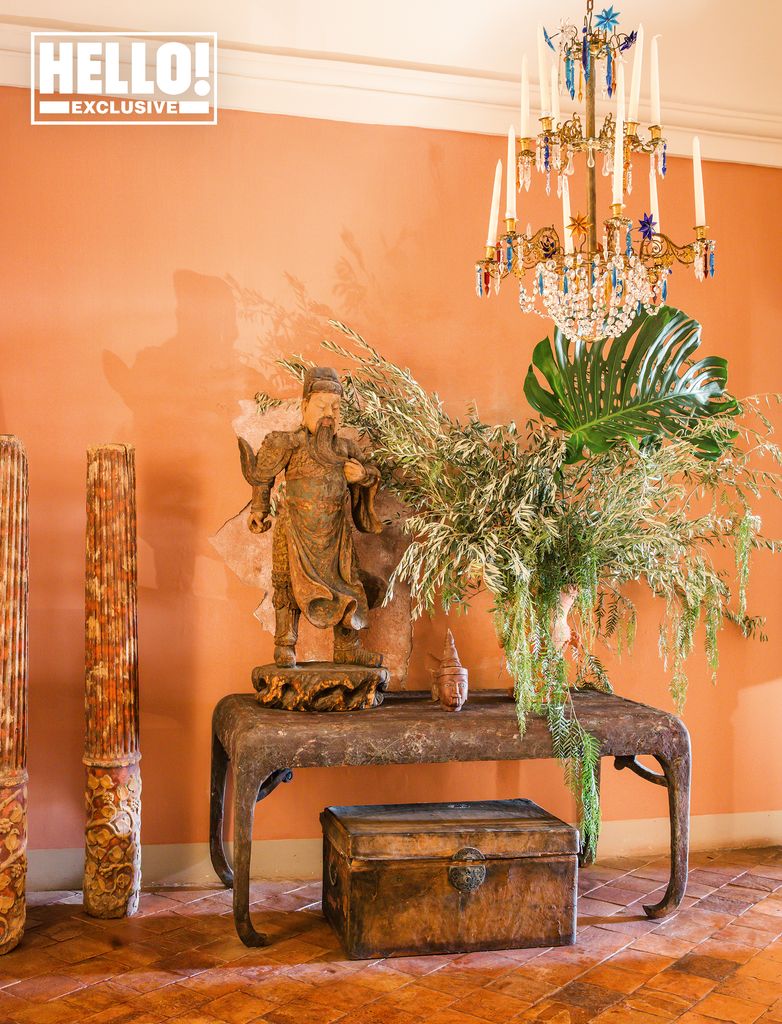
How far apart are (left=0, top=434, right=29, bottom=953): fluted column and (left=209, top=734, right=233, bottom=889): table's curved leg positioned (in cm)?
78

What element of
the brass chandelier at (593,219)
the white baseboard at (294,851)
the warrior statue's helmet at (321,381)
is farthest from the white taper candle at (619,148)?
the white baseboard at (294,851)

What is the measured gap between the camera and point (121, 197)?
4.10m

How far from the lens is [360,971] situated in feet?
10.5

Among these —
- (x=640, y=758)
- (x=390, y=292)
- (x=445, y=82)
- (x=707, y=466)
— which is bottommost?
(x=640, y=758)

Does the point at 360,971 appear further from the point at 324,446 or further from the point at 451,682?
the point at 324,446

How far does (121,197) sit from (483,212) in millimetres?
1589

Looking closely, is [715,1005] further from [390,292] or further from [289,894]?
[390,292]

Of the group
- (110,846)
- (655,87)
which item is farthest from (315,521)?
(655,87)

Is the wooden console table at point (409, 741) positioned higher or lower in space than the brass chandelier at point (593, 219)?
lower

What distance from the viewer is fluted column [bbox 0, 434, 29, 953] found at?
3357 mm

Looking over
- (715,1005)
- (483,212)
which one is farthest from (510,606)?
(483,212)

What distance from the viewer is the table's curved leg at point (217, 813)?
13.1ft

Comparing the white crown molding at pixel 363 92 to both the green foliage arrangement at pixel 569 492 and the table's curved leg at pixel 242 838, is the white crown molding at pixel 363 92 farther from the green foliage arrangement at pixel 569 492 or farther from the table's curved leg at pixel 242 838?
the table's curved leg at pixel 242 838

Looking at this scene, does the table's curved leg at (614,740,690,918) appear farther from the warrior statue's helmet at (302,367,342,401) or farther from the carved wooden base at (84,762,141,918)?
the carved wooden base at (84,762,141,918)
